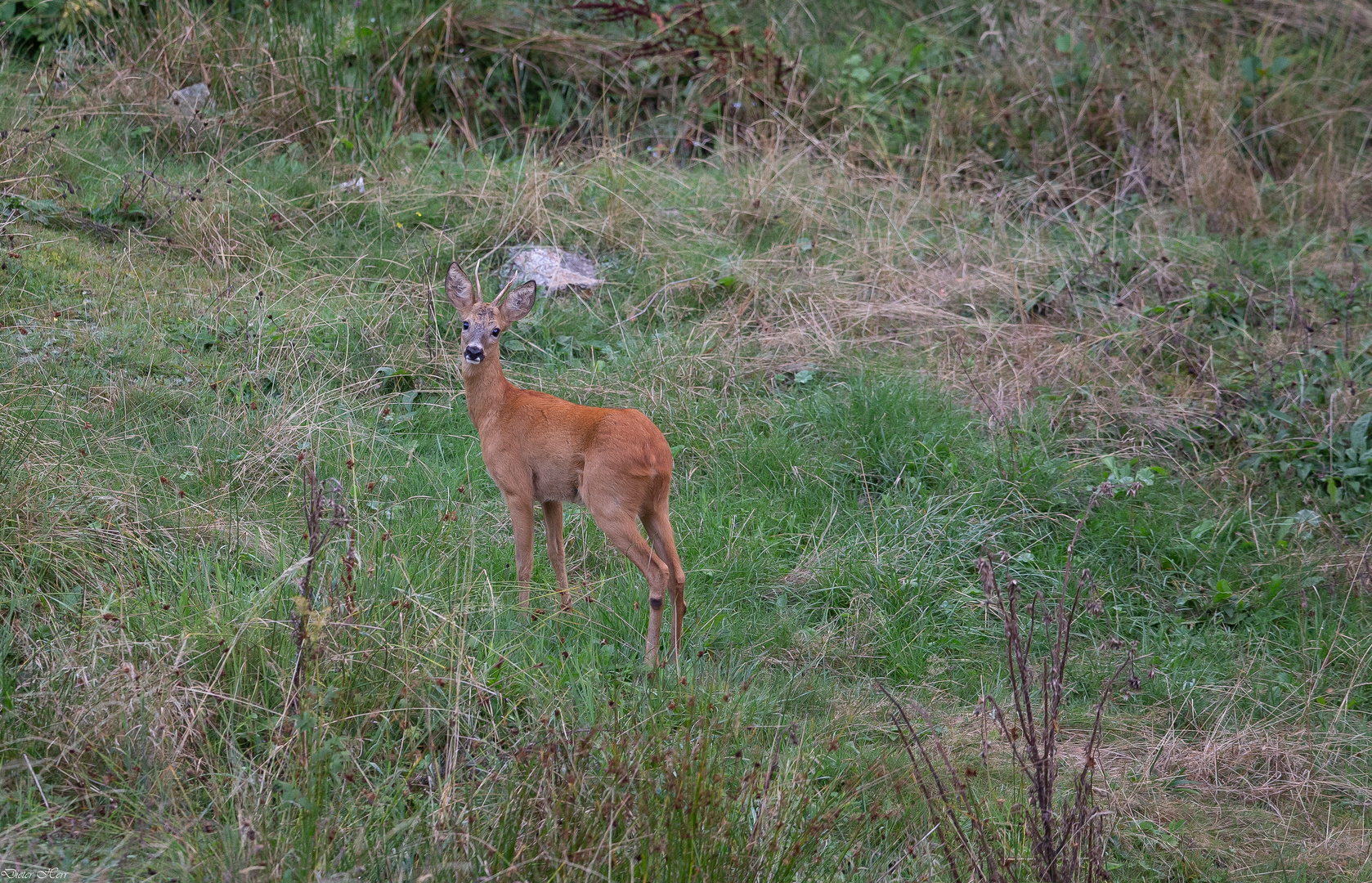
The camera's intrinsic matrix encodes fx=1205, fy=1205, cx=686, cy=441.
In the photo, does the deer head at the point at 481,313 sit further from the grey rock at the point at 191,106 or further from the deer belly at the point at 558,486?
the grey rock at the point at 191,106

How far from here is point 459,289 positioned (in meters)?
4.73

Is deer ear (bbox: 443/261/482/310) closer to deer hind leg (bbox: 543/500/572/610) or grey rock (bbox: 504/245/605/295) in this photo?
deer hind leg (bbox: 543/500/572/610)

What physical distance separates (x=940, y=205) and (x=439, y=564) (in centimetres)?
503

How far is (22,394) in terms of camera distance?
444 cm

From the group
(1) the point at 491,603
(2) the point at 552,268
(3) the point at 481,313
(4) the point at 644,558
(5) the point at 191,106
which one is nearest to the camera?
(1) the point at 491,603

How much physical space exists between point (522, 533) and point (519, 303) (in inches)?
38.0

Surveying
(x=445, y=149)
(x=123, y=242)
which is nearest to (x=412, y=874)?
(x=123, y=242)

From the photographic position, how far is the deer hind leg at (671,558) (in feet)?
13.5

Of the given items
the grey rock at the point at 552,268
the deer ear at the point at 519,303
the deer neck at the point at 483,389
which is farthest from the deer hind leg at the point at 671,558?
the grey rock at the point at 552,268

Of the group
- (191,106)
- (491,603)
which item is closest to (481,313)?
(491,603)

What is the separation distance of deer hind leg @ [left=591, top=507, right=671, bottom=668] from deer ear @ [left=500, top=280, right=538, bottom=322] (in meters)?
1.00

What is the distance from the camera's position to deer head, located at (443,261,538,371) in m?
4.58

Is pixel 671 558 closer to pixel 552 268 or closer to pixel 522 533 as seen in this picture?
pixel 522 533

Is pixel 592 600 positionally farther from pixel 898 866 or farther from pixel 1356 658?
pixel 1356 658
